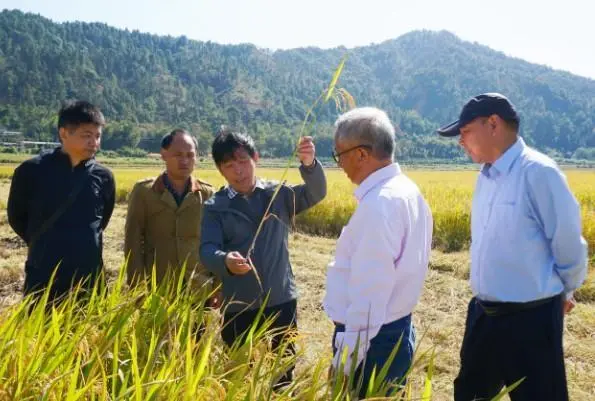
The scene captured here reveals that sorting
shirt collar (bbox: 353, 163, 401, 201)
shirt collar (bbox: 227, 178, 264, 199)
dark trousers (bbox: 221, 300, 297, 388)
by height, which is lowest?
dark trousers (bbox: 221, 300, 297, 388)

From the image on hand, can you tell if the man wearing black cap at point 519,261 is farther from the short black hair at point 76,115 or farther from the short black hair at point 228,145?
the short black hair at point 76,115

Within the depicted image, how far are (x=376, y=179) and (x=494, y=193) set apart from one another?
82 centimetres

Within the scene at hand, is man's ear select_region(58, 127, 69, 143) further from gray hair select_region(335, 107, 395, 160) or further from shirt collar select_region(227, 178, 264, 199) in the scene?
gray hair select_region(335, 107, 395, 160)

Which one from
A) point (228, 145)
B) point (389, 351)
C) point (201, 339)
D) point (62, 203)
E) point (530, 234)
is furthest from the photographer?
point (62, 203)

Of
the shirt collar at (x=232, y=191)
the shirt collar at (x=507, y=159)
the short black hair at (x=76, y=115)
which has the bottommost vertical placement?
the shirt collar at (x=232, y=191)

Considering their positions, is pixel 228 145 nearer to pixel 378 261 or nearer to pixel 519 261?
pixel 378 261

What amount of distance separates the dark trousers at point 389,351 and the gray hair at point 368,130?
2.16 ft

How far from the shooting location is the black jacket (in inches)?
112

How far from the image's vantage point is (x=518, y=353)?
2.27 m

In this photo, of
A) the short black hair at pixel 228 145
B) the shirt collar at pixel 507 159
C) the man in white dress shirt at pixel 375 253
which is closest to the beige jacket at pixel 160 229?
the short black hair at pixel 228 145

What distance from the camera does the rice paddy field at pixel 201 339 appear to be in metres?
1.39

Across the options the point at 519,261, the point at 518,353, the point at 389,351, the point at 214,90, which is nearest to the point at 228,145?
the point at 389,351

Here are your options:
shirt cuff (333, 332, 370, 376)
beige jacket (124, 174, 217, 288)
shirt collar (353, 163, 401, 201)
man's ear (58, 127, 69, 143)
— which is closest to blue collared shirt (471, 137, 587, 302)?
shirt collar (353, 163, 401, 201)

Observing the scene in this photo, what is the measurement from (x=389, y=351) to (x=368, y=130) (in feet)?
2.76
